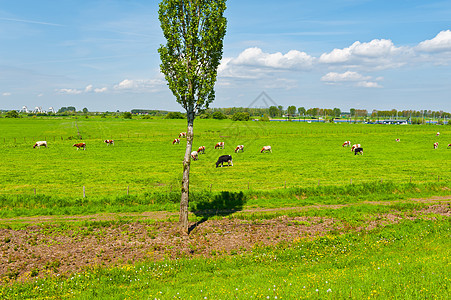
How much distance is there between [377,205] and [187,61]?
18.4 meters

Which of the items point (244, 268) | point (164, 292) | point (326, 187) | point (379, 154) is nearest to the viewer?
point (164, 292)

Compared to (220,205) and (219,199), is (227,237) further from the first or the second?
(219,199)

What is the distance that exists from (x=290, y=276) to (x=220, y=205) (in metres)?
11.9

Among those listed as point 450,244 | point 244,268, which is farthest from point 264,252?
point 450,244

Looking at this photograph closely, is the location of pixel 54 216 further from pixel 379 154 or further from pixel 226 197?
pixel 379 154

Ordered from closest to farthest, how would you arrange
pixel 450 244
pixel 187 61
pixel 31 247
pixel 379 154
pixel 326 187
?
pixel 450 244 → pixel 31 247 → pixel 187 61 → pixel 326 187 → pixel 379 154

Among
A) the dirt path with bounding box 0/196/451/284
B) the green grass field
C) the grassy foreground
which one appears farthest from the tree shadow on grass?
the grassy foreground

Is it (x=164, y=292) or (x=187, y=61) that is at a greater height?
(x=187, y=61)

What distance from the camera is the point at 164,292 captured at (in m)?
10.9

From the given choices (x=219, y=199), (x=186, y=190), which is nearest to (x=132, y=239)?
(x=186, y=190)

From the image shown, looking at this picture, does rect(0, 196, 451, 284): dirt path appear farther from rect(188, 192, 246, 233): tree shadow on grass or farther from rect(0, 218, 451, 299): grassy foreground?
rect(188, 192, 246, 233): tree shadow on grass

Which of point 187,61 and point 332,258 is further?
point 187,61

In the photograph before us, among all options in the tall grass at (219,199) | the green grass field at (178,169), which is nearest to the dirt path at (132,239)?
the tall grass at (219,199)

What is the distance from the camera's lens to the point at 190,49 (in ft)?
59.0
